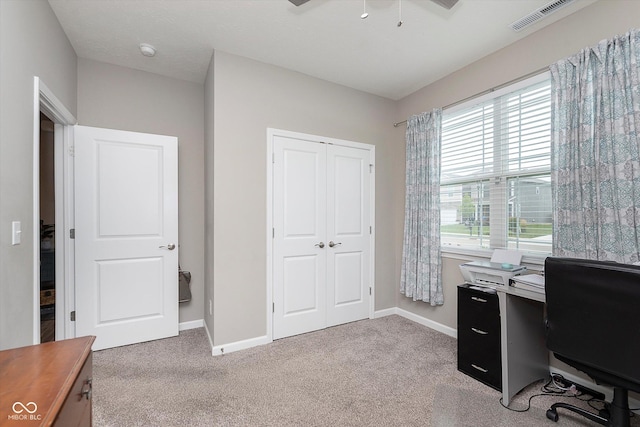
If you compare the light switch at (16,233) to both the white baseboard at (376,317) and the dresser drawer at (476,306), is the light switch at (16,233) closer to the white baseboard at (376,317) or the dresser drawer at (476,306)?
the white baseboard at (376,317)

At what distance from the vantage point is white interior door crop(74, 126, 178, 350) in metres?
2.68

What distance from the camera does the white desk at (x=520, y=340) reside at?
6.36ft

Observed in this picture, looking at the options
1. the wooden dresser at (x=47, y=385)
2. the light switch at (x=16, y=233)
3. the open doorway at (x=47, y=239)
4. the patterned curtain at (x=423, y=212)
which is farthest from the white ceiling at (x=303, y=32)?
the wooden dresser at (x=47, y=385)

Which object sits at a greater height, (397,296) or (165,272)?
(165,272)

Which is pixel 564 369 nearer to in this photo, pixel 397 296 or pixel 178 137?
pixel 397 296

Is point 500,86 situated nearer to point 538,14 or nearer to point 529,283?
point 538,14

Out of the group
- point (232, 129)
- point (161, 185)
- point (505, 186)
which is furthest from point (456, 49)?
point (161, 185)

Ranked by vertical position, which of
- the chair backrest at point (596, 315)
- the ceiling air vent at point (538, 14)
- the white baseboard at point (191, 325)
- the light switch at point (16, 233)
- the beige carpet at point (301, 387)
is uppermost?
the ceiling air vent at point (538, 14)

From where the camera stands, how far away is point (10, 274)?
1477 millimetres

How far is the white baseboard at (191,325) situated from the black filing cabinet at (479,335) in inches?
106

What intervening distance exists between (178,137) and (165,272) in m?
1.50

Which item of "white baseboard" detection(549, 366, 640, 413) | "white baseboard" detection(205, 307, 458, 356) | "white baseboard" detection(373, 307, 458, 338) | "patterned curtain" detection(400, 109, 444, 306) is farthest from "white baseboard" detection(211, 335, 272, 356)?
"white baseboard" detection(549, 366, 640, 413)

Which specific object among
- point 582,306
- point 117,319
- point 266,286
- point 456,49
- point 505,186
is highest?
point 456,49

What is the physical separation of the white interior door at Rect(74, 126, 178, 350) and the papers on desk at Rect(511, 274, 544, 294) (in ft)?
10.0
